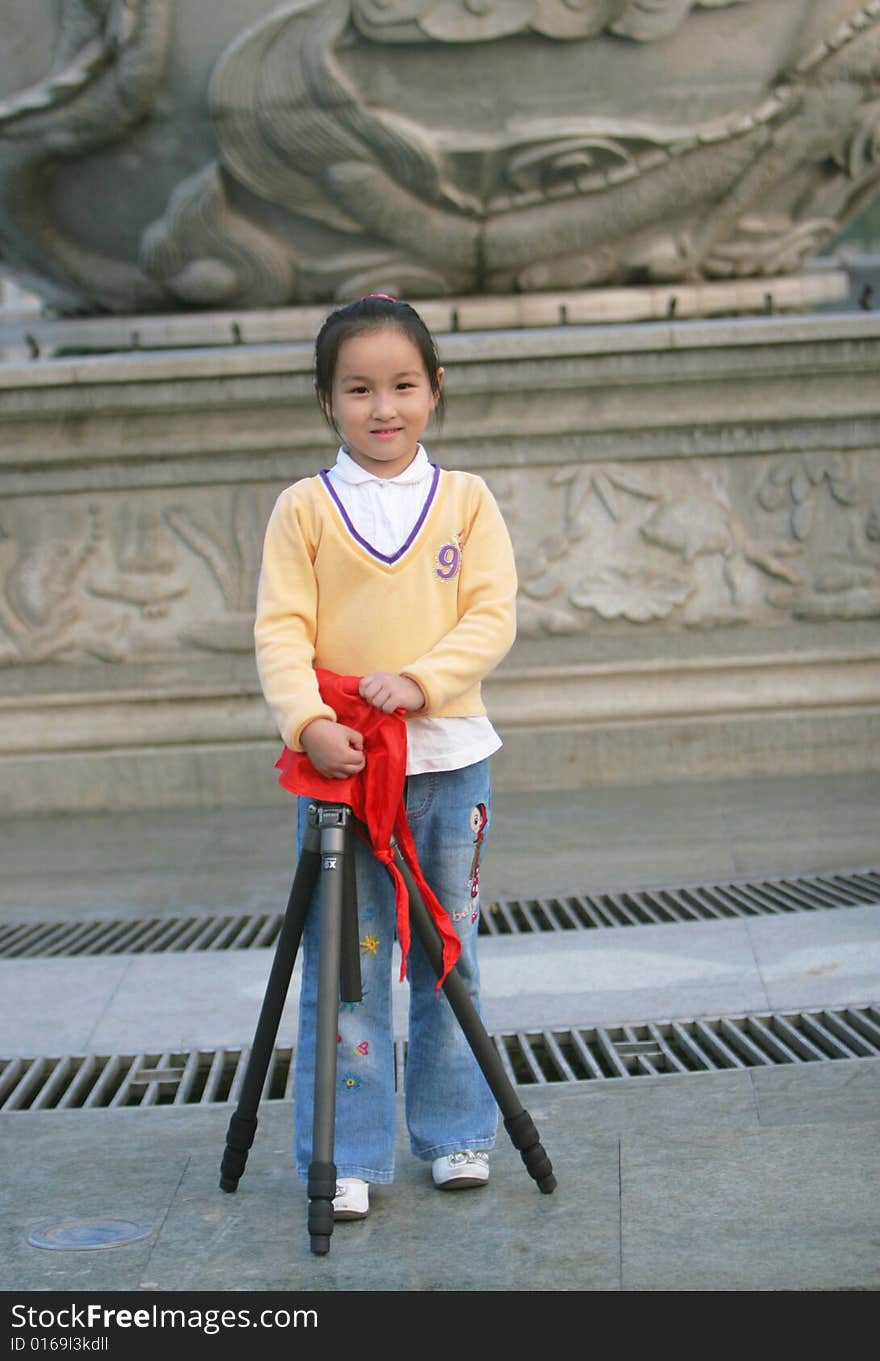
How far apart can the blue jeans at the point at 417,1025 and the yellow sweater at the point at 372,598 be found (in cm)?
18

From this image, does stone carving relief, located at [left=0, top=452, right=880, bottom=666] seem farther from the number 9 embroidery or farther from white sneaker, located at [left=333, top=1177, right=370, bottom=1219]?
white sneaker, located at [left=333, top=1177, right=370, bottom=1219]

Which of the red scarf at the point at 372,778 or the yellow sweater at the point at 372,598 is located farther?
the yellow sweater at the point at 372,598

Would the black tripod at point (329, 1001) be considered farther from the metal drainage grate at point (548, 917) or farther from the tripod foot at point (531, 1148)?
the metal drainage grate at point (548, 917)

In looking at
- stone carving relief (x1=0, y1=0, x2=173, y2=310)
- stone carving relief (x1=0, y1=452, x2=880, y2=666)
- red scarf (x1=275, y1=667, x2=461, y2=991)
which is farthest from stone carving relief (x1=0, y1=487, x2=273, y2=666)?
red scarf (x1=275, y1=667, x2=461, y2=991)

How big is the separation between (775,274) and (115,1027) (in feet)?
14.4

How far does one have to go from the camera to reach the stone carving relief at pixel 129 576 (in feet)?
19.8

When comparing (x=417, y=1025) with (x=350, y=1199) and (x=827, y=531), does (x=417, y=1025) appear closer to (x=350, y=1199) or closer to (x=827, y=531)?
(x=350, y=1199)

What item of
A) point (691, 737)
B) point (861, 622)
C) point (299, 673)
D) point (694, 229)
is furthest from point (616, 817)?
point (299, 673)

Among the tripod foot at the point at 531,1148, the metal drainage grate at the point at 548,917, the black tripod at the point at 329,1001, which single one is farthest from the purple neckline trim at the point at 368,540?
the metal drainage grate at the point at 548,917

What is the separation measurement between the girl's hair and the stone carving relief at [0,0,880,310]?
3661mm

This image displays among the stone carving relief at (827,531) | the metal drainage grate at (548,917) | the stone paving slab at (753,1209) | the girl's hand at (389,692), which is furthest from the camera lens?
the stone carving relief at (827,531)

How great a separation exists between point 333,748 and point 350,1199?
716 mm

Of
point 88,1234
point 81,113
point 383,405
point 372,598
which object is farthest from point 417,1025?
point 81,113

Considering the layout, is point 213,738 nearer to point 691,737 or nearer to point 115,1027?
point 691,737
